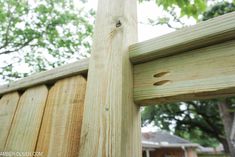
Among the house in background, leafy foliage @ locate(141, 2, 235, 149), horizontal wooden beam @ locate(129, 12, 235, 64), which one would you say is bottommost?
horizontal wooden beam @ locate(129, 12, 235, 64)

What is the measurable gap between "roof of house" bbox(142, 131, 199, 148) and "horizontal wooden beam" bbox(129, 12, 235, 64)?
1358cm

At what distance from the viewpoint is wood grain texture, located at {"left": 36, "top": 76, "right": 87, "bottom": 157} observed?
49cm

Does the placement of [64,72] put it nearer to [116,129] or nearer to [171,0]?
[116,129]

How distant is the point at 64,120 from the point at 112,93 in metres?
0.17

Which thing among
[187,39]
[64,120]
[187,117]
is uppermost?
[187,117]

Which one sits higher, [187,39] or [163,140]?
[163,140]

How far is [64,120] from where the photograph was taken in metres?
0.52

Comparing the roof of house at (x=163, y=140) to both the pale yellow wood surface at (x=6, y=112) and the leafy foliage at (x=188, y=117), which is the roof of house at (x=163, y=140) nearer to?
the leafy foliage at (x=188, y=117)

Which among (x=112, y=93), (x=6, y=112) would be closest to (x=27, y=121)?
(x=6, y=112)

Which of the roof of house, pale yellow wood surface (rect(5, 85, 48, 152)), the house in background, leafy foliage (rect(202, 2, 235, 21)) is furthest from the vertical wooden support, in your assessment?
the roof of house

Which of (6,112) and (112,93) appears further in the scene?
(6,112)

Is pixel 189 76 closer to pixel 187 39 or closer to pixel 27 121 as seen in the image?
pixel 187 39

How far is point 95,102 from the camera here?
0.46 m

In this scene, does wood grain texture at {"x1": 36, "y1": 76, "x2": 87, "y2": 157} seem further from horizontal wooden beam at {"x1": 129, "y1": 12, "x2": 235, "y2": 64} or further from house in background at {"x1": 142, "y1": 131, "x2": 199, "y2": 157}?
house in background at {"x1": 142, "y1": 131, "x2": 199, "y2": 157}
